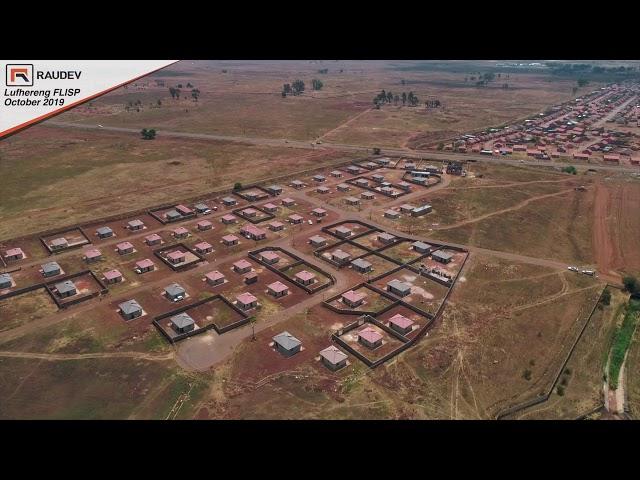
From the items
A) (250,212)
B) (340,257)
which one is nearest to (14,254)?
(250,212)

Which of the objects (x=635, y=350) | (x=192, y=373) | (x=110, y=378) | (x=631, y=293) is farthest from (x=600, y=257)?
(x=110, y=378)

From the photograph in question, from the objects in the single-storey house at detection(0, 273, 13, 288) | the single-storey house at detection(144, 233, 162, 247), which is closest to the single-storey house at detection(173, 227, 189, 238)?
the single-storey house at detection(144, 233, 162, 247)

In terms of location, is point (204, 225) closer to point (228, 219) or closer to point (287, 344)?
point (228, 219)

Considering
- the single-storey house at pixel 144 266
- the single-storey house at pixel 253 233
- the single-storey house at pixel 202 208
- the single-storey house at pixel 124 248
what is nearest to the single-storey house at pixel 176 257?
the single-storey house at pixel 144 266

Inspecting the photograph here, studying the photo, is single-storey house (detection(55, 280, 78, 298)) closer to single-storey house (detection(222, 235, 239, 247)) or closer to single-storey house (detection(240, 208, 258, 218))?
single-storey house (detection(222, 235, 239, 247))

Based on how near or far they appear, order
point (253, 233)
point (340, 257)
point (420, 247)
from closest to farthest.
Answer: point (340, 257)
point (420, 247)
point (253, 233)

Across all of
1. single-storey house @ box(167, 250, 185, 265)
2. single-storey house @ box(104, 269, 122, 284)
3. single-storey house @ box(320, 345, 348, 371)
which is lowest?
single-storey house @ box(320, 345, 348, 371)
